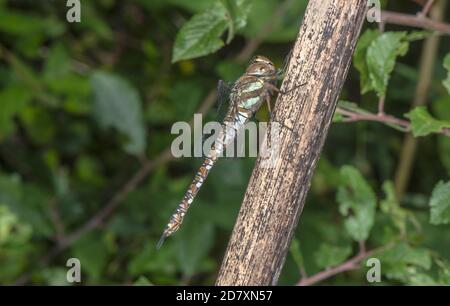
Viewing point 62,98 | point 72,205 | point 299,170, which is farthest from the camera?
point 62,98

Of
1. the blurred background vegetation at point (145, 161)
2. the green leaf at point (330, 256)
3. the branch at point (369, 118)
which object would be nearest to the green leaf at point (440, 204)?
the branch at point (369, 118)

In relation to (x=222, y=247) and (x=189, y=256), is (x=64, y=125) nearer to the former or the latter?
(x=222, y=247)

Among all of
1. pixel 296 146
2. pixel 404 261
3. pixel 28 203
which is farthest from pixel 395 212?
pixel 28 203

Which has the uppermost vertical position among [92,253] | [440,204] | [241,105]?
[241,105]

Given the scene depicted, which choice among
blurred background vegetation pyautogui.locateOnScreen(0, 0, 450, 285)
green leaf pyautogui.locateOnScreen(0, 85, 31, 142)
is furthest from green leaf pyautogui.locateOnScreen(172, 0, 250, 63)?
green leaf pyautogui.locateOnScreen(0, 85, 31, 142)

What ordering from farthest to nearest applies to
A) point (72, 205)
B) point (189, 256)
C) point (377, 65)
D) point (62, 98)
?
point (62, 98), point (72, 205), point (189, 256), point (377, 65)

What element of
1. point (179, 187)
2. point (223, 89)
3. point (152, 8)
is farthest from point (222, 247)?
point (223, 89)

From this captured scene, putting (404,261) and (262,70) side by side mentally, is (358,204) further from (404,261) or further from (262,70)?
(262,70)

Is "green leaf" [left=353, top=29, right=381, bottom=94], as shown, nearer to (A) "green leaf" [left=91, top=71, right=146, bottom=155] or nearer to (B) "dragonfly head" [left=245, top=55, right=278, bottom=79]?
(B) "dragonfly head" [left=245, top=55, right=278, bottom=79]
